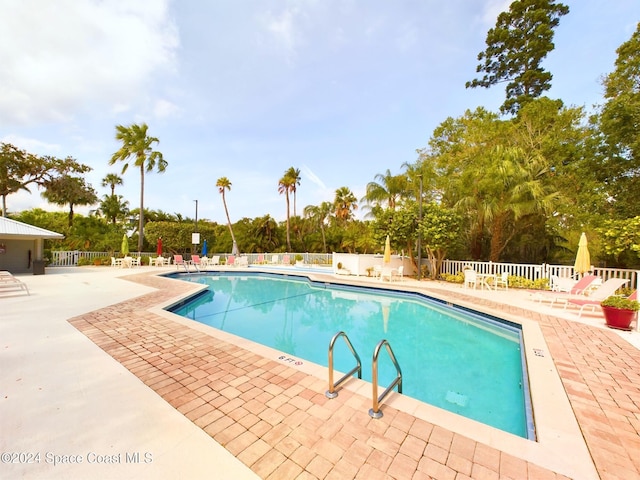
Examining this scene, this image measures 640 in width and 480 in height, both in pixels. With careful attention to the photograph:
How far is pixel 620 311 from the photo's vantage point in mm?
5152

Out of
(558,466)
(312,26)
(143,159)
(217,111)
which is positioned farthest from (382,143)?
(558,466)

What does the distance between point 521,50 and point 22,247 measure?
31596 millimetres

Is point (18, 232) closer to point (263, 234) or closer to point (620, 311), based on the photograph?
point (263, 234)

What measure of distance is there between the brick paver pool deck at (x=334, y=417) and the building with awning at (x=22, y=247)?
41.4 feet

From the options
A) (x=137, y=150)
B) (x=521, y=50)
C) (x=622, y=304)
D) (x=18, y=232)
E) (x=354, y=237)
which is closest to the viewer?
(x=622, y=304)

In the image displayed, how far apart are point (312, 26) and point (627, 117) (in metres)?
11.1

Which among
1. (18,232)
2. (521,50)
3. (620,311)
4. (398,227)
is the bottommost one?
(620,311)

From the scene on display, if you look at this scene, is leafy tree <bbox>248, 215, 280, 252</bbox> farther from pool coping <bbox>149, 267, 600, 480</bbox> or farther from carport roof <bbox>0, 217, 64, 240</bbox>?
pool coping <bbox>149, 267, 600, 480</bbox>

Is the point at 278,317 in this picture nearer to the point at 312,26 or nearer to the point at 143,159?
the point at 312,26

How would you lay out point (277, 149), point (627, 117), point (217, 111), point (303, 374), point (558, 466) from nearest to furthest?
point (558, 466)
point (303, 374)
point (627, 117)
point (217, 111)
point (277, 149)

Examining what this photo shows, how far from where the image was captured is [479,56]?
20.2m

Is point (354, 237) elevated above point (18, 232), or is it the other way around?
point (354, 237)

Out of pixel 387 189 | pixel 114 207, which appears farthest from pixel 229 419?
pixel 114 207

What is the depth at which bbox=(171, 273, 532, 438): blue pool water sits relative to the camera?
3715 millimetres
